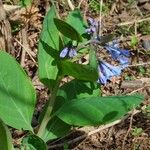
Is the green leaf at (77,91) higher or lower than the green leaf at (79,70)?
lower

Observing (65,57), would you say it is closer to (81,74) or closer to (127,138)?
(81,74)

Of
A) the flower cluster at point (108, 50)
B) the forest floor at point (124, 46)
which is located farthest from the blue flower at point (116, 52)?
the forest floor at point (124, 46)

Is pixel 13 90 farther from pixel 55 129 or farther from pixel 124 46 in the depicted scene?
pixel 124 46

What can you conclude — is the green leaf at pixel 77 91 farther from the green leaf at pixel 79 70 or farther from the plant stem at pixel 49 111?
Result: the green leaf at pixel 79 70

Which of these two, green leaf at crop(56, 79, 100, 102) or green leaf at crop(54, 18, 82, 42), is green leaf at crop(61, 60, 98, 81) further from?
green leaf at crop(56, 79, 100, 102)

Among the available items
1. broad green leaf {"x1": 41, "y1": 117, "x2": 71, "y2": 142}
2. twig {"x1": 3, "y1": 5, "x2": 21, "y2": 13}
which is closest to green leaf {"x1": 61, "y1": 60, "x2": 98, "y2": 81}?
broad green leaf {"x1": 41, "y1": 117, "x2": 71, "y2": 142}
